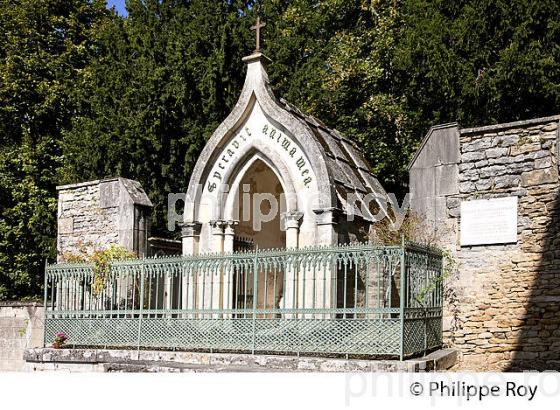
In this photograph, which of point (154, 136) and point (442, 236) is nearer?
point (442, 236)

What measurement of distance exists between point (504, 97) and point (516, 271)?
19.4 feet

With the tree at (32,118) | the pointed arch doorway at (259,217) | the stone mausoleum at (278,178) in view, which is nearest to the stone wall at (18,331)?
the stone mausoleum at (278,178)

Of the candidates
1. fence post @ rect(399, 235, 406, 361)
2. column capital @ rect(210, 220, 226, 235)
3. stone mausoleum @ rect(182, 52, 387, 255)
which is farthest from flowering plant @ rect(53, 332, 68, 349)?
fence post @ rect(399, 235, 406, 361)

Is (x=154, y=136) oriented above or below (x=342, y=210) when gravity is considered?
above

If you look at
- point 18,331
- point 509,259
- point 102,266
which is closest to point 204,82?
point 102,266

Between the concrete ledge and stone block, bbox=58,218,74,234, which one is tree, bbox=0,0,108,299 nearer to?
stone block, bbox=58,218,74,234

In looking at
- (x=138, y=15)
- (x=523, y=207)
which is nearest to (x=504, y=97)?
(x=523, y=207)

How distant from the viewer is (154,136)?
19.9 metres

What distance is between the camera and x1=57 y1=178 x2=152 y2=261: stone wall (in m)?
15.0

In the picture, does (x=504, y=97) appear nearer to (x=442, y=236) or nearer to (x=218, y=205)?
(x=442, y=236)

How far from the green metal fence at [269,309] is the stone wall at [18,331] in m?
1.20

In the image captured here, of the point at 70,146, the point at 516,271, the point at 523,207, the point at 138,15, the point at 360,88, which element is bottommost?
the point at 516,271

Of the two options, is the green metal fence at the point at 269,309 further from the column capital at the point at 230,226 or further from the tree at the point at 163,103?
the tree at the point at 163,103

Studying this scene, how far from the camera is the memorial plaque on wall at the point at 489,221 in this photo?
457 inches
